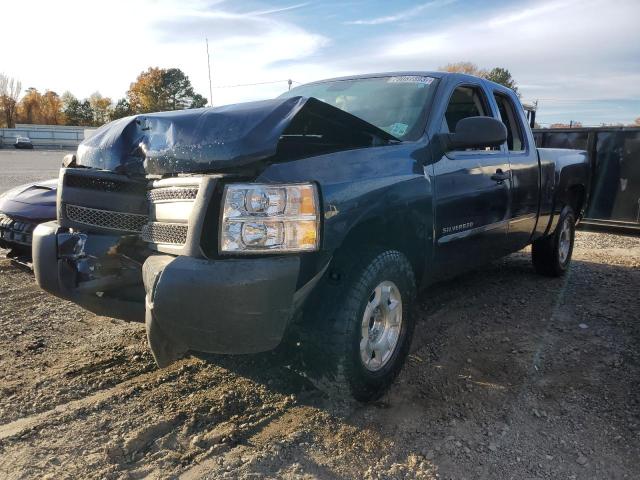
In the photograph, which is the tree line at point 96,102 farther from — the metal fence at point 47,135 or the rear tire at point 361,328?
the rear tire at point 361,328

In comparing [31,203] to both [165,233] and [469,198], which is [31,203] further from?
[469,198]

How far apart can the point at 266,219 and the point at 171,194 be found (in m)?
0.57

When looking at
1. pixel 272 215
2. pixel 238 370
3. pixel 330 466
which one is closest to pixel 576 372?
pixel 330 466

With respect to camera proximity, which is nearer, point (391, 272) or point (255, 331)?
point (255, 331)

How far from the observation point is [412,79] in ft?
13.0

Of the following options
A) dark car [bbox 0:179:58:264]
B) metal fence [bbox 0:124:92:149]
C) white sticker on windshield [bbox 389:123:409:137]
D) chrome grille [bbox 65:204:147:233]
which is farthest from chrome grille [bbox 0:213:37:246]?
metal fence [bbox 0:124:92:149]

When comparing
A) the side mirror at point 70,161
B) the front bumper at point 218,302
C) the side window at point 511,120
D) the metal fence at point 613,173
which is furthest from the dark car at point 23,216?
the metal fence at point 613,173

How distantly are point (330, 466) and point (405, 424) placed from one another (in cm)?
56

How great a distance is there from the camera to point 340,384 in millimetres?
2740

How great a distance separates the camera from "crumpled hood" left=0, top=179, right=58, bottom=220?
4562 millimetres

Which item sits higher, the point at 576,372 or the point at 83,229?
the point at 83,229

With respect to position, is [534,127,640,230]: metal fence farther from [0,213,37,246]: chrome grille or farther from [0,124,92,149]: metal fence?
[0,124,92,149]: metal fence

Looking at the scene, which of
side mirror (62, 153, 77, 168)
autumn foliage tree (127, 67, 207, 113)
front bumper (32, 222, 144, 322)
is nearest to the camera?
front bumper (32, 222, 144, 322)

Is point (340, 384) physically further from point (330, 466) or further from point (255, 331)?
point (255, 331)
